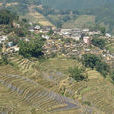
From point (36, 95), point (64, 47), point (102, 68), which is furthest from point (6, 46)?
point (36, 95)

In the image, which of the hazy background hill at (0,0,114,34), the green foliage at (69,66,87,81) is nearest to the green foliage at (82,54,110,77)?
the green foliage at (69,66,87,81)

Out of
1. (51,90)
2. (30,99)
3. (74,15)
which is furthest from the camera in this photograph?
(74,15)

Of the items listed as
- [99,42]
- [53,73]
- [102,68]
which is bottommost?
[102,68]

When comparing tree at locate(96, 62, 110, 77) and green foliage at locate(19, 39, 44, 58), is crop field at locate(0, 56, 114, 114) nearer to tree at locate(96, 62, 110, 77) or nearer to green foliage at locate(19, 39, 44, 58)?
green foliage at locate(19, 39, 44, 58)

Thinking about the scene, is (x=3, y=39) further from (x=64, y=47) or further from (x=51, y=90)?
(x=51, y=90)

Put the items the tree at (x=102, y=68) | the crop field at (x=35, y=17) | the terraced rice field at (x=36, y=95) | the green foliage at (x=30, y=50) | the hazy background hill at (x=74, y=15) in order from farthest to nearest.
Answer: the hazy background hill at (x=74, y=15)
the crop field at (x=35, y=17)
the tree at (x=102, y=68)
the green foliage at (x=30, y=50)
the terraced rice field at (x=36, y=95)

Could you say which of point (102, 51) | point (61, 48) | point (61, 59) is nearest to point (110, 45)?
point (102, 51)

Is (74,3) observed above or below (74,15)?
above

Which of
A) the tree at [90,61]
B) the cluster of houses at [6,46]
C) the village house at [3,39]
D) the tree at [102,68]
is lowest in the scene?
the tree at [102,68]

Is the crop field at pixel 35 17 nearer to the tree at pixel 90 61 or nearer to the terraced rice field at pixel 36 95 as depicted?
the tree at pixel 90 61

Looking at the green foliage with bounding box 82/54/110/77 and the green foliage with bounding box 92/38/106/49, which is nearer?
the green foliage with bounding box 82/54/110/77

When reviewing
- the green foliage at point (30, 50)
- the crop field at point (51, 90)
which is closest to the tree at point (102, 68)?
the crop field at point (51, 90)
